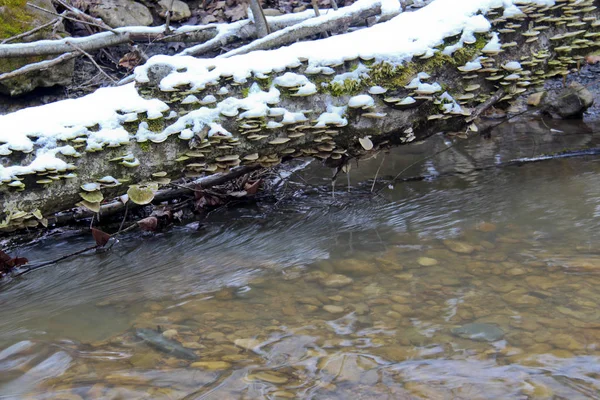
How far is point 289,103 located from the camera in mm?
3480

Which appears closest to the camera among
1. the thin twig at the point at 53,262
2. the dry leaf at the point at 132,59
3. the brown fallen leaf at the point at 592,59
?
the thin twig at the point at 53,262

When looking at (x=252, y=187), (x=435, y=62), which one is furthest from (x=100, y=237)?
(x=435, y=62)

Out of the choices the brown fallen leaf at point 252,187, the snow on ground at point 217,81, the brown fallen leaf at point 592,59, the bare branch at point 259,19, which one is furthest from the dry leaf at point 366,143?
the brown fallen leaf at point 592,59

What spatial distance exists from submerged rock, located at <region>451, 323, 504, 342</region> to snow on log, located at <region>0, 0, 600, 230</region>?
1565mm

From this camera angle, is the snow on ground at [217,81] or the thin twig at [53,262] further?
the thin twig at [53,262]

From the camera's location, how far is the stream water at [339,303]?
2230mm

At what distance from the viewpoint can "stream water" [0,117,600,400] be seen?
2.23 metres

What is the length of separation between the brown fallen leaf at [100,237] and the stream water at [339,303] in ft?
0.45

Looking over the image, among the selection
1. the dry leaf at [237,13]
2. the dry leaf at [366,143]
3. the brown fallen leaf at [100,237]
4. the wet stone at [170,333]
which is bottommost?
the wet stone at [170,333]

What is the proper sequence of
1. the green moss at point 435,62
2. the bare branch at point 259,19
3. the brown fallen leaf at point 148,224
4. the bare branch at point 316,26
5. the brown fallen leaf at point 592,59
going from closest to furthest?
the green moss at point 435,62 < the brown fallen leaf at point 148,224 < the bare branch at point 316,26 < the bare branch at point 259,19 < the brown fallen leaf at point 592,59

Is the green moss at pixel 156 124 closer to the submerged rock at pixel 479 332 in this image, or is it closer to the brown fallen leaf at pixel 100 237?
the brown fallen leaf at pixel 100 237

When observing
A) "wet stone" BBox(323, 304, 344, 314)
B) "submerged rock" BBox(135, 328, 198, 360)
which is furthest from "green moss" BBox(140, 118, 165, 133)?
"wet stone" BBox(323, 304, 344, 314)

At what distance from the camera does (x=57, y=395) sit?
2.20 m

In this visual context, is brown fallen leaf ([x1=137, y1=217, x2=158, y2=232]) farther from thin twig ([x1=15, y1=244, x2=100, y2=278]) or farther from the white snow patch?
the white snow patch
